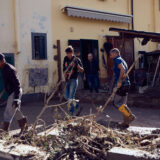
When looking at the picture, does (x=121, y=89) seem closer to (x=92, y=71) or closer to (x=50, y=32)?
(x=92, y=71)

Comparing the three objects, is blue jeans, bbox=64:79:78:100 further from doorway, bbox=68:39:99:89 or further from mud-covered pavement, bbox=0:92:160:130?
doorway, bbox=68:39:99:89

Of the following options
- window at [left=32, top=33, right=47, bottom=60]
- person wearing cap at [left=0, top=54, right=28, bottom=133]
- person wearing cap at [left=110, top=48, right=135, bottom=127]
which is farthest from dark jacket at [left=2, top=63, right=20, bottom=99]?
window at [left=32, top=33, right=47, bottom=60]

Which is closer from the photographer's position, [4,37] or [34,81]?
[4,37]

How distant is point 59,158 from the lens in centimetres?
422

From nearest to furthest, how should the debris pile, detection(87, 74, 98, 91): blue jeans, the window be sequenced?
the debris pile < the window < detection(87, 74, 98, 91): blue jeans

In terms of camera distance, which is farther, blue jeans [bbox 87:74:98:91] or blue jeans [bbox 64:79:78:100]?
Result: blue jeans [bbox 87:74:98:91]

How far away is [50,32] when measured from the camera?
12445mm

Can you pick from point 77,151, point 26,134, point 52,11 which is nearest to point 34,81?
point 52,11

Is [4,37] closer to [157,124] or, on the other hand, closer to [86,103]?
[86,103]

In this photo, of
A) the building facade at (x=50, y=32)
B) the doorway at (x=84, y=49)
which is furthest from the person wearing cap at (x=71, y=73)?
the doorway at (x=84, y=49)

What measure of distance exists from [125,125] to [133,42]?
9718 mm

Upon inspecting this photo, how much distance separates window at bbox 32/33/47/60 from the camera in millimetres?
11969

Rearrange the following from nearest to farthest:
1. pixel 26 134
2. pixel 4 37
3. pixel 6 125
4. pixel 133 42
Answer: pixel 26 134 → pixel 6 125 → pixel 4 37 → pixel 133 42

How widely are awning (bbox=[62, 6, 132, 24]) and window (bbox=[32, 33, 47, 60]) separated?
5.02 ft
